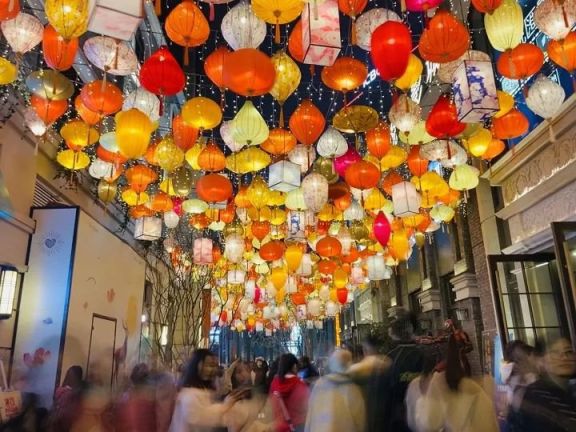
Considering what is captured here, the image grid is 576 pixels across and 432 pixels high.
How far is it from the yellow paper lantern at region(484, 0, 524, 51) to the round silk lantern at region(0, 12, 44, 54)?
429 centimetres

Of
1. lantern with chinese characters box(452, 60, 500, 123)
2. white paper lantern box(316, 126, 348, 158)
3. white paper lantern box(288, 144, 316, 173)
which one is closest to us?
lantern with chinese characters box(452, 60, 500, 123)

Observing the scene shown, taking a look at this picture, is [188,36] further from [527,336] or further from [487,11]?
[527,336]

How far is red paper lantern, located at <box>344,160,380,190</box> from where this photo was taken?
20.4 feet

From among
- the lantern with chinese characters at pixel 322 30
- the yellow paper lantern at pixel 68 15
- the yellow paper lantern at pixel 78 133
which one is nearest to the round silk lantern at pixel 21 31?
the yellow paper lantern at pixel 68 15

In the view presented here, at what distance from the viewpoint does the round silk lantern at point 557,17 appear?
4387 mm

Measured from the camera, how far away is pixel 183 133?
579 cm

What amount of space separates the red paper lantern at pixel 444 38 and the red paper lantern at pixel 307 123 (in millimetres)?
1511

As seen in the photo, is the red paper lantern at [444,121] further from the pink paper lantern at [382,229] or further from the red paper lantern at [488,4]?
the pink paper lantern at [382,229]

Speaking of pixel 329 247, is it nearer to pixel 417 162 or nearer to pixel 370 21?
pixel 417 162

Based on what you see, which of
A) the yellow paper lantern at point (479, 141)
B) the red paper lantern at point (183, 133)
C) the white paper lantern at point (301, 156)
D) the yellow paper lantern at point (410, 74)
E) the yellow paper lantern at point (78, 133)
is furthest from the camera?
the white paper lantern at point (301, 156)

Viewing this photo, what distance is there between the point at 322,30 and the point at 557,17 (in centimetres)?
228

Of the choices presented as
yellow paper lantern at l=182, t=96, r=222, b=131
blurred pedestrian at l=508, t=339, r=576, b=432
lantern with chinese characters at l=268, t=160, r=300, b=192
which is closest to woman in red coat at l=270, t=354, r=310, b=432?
blurred pedestrian at l=508, t=339, r=576, b=432

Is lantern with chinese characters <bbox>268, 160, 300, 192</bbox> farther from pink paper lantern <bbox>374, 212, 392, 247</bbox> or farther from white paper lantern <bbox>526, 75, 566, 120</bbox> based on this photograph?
white paper lantern <bbox>526, 75, 566, 120</bbox>

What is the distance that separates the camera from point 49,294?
6.99 metres
